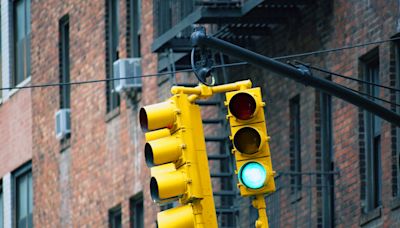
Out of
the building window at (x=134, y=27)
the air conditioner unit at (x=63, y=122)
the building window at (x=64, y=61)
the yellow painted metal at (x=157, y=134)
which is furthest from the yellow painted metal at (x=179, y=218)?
the building window at (x=64, y=61)

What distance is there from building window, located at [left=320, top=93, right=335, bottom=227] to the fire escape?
161cm

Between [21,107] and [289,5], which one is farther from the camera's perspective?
[21,107]

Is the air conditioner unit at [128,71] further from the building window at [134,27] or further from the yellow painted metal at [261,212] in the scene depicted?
the yellow painted metal at [261,212]

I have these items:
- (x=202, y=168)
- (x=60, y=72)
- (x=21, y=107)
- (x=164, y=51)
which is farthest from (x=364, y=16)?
(x=21, y=107)

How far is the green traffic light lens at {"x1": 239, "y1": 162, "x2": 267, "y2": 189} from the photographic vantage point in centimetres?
2025

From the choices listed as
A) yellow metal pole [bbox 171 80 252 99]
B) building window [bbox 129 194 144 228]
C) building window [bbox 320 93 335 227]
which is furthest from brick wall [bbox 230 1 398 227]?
yellow metal pole [bbox 171 80 252 99]

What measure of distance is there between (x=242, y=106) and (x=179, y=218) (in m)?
1.27

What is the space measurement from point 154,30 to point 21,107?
1172 cm

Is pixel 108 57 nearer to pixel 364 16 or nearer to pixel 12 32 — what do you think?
pixel 12 32

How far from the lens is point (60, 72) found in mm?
43812

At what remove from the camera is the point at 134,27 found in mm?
39375

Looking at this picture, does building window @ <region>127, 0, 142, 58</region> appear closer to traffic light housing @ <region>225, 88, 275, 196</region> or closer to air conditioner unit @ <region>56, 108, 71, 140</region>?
air conditioner unit @ <region>56, 108, 71, 140</region>

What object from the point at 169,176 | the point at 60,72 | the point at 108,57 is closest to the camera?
the point at 169,176

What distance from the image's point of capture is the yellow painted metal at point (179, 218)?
2039 cm
